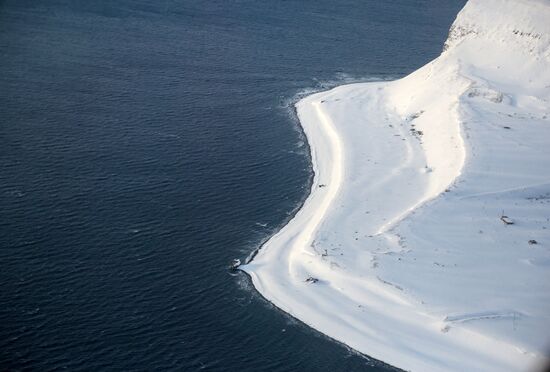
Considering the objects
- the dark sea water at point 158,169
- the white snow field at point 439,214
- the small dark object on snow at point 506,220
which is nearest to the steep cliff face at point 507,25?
the white snow field at point 439,214

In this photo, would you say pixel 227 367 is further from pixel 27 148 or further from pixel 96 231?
pixel 27 148

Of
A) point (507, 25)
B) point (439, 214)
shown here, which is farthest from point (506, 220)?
point (507, 25)

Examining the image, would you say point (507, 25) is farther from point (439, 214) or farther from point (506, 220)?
point (439, 214)

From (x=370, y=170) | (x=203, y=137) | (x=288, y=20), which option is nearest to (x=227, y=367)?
(x=370, y=170)

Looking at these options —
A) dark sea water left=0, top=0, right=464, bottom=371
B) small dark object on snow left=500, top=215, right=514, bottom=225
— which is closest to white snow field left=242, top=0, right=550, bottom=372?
small dark object on snow left=500, top=215, right=514, bottom=225

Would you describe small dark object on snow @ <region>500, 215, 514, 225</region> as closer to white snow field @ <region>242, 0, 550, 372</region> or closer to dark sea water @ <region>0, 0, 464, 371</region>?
white snow field @ <region>242, 0, 550, 372</region>

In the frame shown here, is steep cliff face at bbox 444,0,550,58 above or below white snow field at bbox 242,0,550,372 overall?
above

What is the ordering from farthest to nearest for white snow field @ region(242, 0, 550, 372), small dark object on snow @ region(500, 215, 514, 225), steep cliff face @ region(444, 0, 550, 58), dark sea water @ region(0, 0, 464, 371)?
steep cliff face @ region(444, 0, 550, 58), small dark object on snow @ region(500, 215, 514, 225), white snow field @ region(242, 0, 550, 372), dark sea water @ region(0, 0, 464, 371)
